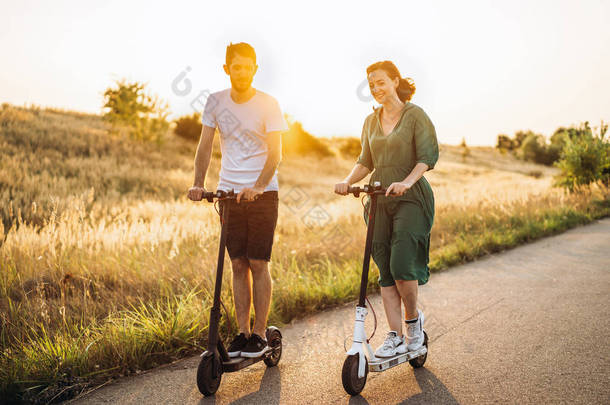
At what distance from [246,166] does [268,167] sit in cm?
21

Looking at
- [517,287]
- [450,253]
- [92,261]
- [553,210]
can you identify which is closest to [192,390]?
[92,261]

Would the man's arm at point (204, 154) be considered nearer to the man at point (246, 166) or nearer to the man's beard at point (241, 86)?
the man at point (246, 166)

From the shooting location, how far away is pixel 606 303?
5.53 metres

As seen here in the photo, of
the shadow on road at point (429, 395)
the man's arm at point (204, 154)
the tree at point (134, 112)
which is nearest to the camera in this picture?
the shadow on road at point (429, 395)

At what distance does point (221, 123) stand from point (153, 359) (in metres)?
2.06

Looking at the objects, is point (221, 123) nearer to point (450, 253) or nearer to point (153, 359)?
point (153, 359)

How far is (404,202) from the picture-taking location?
12.1ft

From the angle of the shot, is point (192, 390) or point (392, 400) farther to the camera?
point (192, 390)

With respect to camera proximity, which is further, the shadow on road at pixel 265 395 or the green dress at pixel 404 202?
the green dress at pixel 404 202

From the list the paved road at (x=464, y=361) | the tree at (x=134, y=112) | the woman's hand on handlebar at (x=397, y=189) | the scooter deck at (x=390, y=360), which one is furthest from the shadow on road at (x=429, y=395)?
the tree at (x=134, y=112)

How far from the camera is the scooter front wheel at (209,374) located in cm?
338

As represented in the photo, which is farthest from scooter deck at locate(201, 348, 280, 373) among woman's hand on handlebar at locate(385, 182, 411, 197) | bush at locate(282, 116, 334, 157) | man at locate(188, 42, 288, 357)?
bush at locate(282, 116, 334, 157)

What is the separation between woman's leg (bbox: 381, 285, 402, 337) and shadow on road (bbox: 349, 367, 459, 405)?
41cm

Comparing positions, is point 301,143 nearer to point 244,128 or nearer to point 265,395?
point 244,128
